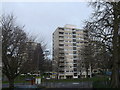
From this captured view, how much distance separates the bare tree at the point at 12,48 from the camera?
63.3ft

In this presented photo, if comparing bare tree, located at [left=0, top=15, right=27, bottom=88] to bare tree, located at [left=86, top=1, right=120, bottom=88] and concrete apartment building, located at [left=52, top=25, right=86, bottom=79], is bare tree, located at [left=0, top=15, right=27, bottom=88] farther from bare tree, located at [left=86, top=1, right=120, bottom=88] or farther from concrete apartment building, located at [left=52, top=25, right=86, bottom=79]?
concrete apartment building, located at [left=52, top=25, right=86, bottom=79]

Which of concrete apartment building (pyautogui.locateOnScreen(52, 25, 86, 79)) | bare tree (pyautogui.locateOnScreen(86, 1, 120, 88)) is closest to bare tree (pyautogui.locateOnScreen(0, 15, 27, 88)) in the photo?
bare tree (pyautogui.locateOnScreen(86, 1, 120, 88))

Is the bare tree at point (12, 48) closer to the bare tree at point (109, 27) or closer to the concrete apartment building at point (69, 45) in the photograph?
the bare tree at point (109, 27)

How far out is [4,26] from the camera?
19531 millimetres

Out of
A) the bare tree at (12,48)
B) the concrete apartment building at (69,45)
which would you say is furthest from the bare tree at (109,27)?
the concrete apartment building at (69,45)

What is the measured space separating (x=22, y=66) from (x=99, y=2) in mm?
11714

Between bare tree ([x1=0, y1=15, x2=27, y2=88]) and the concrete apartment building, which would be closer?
bare tree ([x1=0, y1=15, x2=27, y2=88])

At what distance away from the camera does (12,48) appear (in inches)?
790

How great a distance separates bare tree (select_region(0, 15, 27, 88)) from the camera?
19.3 m

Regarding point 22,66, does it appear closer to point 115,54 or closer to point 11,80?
point 11,80

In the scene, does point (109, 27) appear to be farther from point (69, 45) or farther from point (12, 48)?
point (69, 45)

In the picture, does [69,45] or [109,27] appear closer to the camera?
[109,27]

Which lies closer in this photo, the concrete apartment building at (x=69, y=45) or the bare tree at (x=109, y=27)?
the bare tree at (x=109, y=27)

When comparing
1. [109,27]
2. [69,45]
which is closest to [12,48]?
[109,27]
